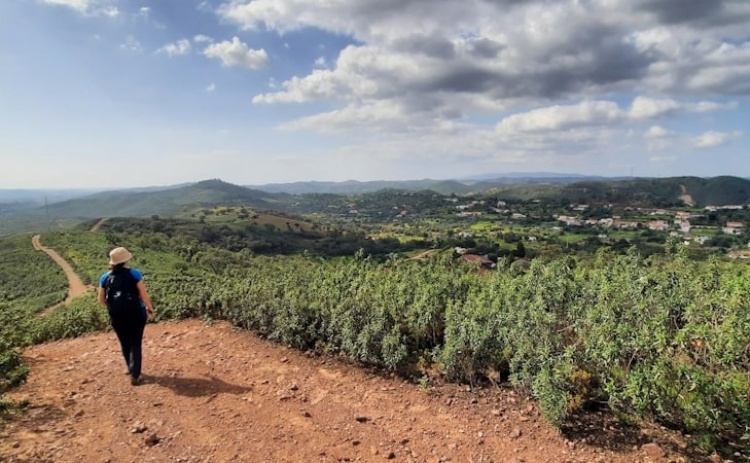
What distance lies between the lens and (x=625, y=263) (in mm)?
6855

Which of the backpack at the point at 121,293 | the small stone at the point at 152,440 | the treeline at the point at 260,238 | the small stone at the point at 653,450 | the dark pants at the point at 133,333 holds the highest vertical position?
the backpack at the point at 121,293

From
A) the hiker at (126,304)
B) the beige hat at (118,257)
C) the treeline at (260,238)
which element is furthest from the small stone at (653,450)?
the treeline at (260,238)

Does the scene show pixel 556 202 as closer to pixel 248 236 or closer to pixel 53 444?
pixel 248 236

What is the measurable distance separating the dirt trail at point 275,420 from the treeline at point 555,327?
1.16ft

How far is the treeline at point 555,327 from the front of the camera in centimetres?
400

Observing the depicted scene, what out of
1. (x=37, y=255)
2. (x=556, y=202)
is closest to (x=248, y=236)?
(x=37, y=255)

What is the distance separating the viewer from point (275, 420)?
4.98 metres

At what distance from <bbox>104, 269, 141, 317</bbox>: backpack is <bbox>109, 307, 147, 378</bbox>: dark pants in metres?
0.09

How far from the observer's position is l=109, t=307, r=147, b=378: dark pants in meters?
5.95

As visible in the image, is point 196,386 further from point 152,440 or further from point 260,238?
point 260,238

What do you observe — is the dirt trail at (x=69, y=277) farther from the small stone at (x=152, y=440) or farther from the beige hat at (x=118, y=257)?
the small stone at (x=152, y=440)

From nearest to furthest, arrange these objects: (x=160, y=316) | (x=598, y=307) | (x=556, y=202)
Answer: (x=598, y=307) < (x=160, y=316) < (x=556, y=202)

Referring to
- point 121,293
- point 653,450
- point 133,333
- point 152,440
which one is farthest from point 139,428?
point 653,450

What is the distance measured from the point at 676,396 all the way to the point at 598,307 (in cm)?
119
